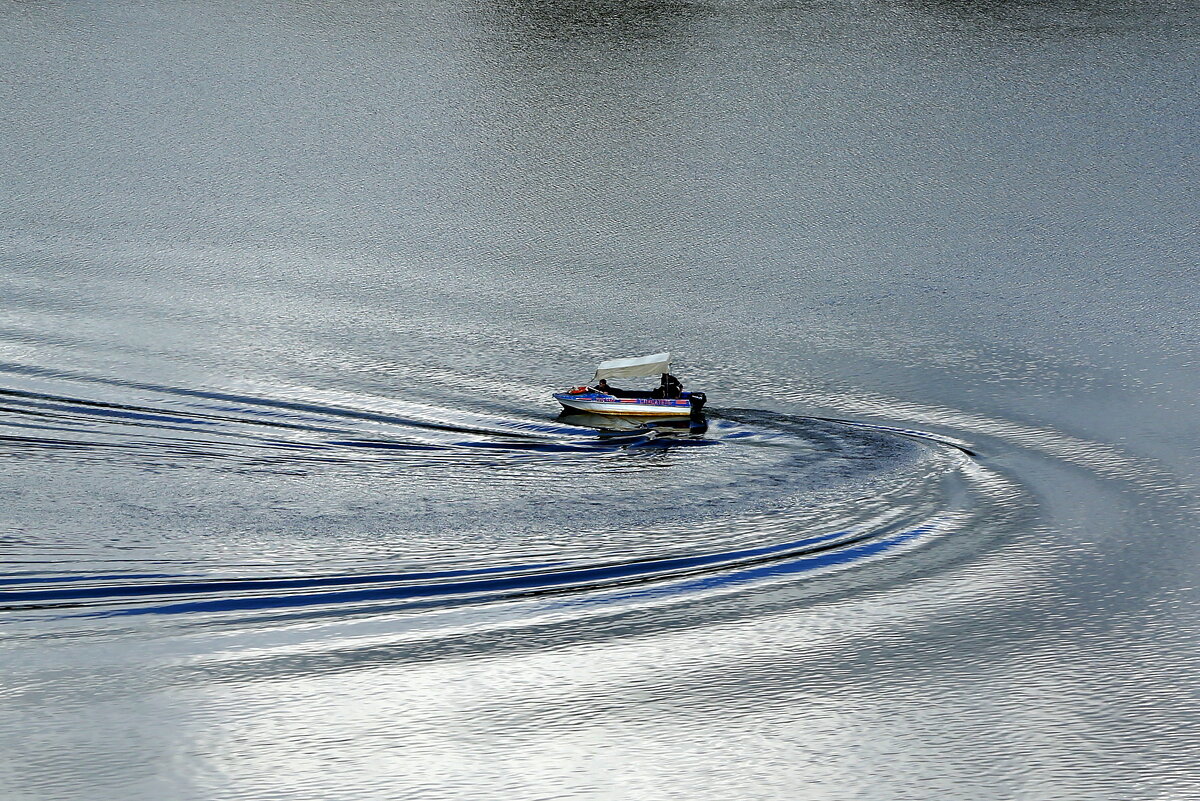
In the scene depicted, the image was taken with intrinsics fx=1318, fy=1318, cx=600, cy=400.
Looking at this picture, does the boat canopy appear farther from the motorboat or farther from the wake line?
the wake line

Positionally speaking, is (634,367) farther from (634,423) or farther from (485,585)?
(485,585)

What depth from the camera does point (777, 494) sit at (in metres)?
17.0

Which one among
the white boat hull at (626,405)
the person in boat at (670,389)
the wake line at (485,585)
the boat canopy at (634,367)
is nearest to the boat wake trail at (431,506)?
→ the wake line at (485,585)

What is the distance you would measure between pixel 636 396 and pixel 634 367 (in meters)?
0.48

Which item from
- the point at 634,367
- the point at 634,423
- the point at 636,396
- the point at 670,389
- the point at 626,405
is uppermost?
the point at 634,367

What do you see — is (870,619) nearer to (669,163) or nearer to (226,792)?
(226,792)

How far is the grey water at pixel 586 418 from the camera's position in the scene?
11406mm

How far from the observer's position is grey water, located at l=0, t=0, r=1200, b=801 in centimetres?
1141

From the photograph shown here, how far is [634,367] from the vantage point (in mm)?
20266

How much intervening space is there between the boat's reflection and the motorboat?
60 mm

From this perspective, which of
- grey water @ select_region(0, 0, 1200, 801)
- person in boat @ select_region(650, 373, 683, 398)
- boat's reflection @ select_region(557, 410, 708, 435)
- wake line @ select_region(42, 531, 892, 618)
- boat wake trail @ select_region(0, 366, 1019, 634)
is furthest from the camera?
person in boat @ select_region(650, 373, 683, 398)

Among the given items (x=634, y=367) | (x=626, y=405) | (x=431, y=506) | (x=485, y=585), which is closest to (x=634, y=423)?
(x=626, y=405)

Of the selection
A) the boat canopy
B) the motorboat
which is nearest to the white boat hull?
the motorboat

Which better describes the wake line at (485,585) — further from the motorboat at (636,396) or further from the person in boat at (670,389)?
the person in boat at (670,389)
